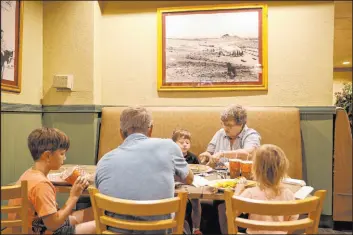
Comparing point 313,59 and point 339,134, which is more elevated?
point 313,59

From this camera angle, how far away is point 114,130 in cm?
367

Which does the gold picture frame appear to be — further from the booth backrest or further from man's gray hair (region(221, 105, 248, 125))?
man's gray hair (region(221, 105, 248, 125))

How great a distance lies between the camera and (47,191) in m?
1.72

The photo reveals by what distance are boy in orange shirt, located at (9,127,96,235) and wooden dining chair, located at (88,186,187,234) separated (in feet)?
0.94

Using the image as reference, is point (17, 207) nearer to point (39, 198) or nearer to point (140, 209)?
point (39, 198)

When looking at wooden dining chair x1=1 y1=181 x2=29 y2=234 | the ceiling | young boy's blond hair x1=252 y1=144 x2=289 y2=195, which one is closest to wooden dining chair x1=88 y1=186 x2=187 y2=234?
wooden dining chair x1=1 y1=181 x2=29 y2=234

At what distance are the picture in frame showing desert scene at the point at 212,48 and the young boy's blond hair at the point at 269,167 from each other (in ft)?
6.35

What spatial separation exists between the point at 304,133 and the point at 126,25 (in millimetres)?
2082

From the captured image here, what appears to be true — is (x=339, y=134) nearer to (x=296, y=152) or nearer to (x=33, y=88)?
(x=296, y=152)

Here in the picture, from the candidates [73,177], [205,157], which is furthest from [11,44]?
[205,157]

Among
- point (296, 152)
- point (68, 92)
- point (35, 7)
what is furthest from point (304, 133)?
point (35, 7)

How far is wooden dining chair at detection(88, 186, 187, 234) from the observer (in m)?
1.44

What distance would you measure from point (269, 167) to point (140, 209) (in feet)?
2.14

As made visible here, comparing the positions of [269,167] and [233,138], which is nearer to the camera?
[269,167]
